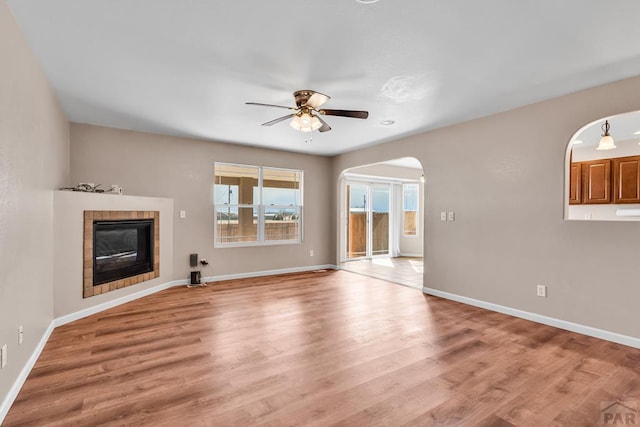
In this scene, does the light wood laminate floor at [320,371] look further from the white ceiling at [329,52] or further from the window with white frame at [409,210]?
the window with white frame at [409,210]

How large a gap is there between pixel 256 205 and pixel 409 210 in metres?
4.91

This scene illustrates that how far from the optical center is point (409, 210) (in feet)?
30.2

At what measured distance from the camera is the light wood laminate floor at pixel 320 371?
192 cm

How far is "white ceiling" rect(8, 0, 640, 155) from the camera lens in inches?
78.9

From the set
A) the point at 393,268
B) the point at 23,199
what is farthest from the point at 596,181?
the point at 23,199

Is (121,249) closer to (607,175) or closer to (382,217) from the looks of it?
(382,217)

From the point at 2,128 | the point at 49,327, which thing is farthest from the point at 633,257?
the point at 49,327

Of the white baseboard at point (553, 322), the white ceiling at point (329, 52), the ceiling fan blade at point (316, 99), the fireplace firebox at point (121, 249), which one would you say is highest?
the white ceiling at point (329, 52)

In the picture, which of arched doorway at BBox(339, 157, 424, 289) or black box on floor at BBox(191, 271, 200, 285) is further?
arched doorway at BBox(339, 157, 424, 289)

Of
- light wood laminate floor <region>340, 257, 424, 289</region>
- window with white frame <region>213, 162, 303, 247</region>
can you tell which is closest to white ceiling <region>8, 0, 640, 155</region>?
window with white frame <region>213, 162, 303, 247</region>

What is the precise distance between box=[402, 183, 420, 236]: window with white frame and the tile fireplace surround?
21.6 feet

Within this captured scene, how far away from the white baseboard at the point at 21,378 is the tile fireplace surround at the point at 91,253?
2.57 feet

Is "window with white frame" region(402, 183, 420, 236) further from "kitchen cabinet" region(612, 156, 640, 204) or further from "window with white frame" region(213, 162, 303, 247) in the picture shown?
"kitchen cabinet" region(612, 156, 640, 204)

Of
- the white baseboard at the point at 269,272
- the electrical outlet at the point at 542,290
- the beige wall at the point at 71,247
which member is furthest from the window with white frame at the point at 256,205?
the electrical outlet at the point at 542,290
